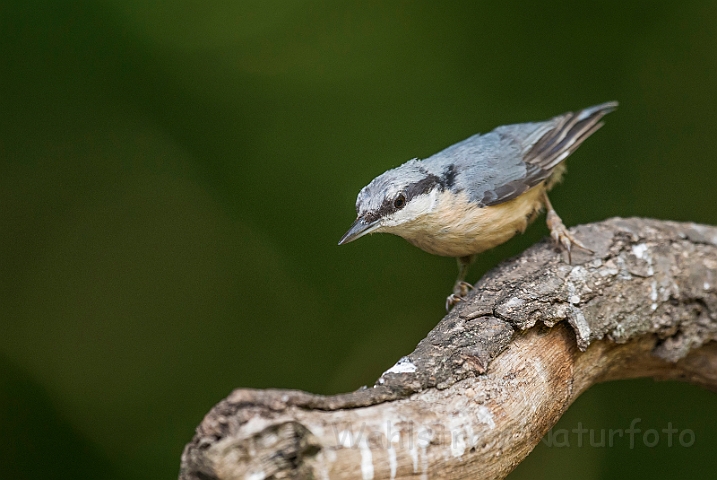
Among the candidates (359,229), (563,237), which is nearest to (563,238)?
(563,237)

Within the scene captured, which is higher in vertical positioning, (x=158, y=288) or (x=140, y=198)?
(x=140, y=198)

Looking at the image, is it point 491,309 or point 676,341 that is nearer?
point 491,309

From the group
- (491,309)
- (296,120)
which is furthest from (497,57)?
(491,309)

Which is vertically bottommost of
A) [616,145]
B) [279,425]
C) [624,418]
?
[279,425]

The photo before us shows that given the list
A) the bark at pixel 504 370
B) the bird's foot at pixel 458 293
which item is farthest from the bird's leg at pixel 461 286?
the bark at pixel 504 370

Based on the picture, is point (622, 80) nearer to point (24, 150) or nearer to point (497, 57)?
point (497, 57)

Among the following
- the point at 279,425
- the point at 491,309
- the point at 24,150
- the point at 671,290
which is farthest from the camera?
the point at 24,150

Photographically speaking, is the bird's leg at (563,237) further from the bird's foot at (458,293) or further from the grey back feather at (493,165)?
the bird's foot at (458,293)

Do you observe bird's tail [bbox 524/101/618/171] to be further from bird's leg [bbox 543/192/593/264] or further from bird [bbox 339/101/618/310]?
bird's leg [bbox 543/192/593/264]
